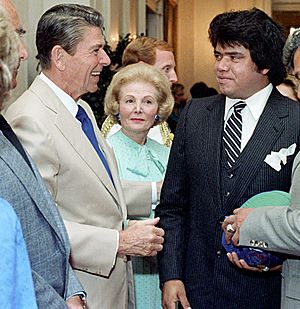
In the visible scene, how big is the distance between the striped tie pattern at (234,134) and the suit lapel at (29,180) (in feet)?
3.69

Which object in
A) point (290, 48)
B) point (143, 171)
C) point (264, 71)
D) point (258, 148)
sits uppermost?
point (290, 48)

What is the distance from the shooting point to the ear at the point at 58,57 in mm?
3027

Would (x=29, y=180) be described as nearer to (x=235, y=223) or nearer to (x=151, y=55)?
(x=235, y=223)

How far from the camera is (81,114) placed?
3.16 m

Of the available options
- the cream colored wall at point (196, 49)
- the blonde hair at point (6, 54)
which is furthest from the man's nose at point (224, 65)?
the cream colored wall at point (196, 49)

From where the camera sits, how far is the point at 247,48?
3.02m

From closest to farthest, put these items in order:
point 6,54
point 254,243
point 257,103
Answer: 1. point 6,54
2. point 254,243
3. point 257,103

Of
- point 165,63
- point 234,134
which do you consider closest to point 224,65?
point 234,134

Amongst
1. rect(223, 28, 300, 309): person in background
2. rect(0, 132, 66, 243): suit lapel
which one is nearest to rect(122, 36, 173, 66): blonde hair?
rect(223, 28, 300, 309): person in background

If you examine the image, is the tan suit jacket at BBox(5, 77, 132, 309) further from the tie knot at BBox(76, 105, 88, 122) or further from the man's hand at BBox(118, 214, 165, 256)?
the tie knot at BBox(76, 105, 88, 122)

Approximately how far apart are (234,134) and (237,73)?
0.80 feet

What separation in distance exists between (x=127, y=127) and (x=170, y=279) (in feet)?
3.92

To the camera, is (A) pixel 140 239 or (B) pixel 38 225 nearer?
(B) pixel 38 225

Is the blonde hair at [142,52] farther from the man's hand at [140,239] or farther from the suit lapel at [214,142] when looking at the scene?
the man's hand at [140,239]
